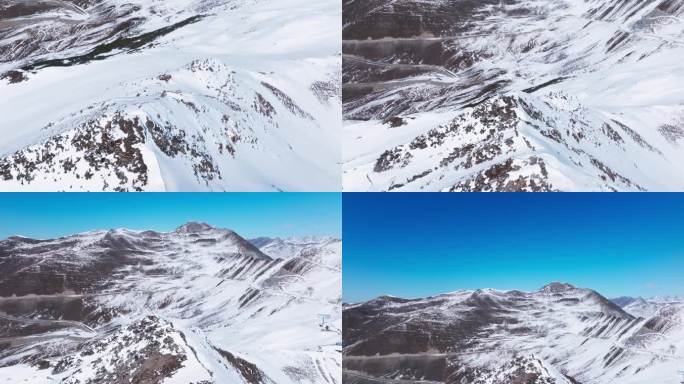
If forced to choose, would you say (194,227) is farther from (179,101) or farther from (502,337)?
(502,337)

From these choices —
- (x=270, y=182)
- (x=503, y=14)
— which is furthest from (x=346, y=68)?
(x=270, y=182)

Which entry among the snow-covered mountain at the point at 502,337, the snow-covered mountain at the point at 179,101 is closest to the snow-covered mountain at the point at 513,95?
the snow-covered mountain at the point at 179,101

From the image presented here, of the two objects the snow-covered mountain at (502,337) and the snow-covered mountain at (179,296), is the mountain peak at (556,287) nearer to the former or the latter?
the snow-covered mountain at (502,337)

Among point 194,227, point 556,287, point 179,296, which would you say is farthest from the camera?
point 194,227

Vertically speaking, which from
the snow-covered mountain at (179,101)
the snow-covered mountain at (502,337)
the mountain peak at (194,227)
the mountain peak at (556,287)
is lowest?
the snow-covered mountain at (502,337)

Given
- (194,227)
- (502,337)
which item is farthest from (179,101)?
(502,337)

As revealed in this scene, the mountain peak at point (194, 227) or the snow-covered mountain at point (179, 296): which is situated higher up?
the mountain peak at point (194, 227)
